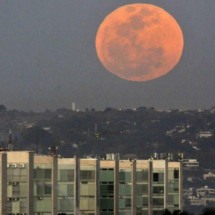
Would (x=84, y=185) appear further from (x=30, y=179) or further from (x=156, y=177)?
(x=156, y=177)

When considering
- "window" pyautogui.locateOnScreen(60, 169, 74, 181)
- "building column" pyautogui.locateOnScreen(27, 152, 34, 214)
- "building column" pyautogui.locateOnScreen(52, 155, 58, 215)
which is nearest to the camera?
"building column" pyautogui.locateOnScreen(27, 152, 34, 214)

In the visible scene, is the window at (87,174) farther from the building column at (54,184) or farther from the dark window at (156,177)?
the dark window at (156,177)

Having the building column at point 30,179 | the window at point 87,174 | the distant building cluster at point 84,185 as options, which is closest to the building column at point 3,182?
the distant building cluster at point 84,185

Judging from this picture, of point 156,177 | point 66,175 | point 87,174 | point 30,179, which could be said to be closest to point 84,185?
point 87,174

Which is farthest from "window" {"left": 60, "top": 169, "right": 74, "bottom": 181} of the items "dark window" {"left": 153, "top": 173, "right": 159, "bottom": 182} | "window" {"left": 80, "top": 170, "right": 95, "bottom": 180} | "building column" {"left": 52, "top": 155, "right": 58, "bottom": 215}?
"dark window" {"left": 153, "top": 173, "right": 159, "bottom": 182}

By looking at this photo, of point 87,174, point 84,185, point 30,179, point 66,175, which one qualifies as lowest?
point 84,185

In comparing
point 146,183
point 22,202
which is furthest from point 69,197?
point 146,183

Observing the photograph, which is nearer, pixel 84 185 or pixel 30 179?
pixel 30 179

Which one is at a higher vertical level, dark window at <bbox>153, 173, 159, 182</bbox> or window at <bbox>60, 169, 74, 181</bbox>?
dark window at <bbox>153, 173, 159, 182</bbox>

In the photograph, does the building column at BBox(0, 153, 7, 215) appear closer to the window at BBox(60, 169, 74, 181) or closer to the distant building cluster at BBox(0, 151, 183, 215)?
the distant building cluster at BBox(0, 151, 183, 215)
